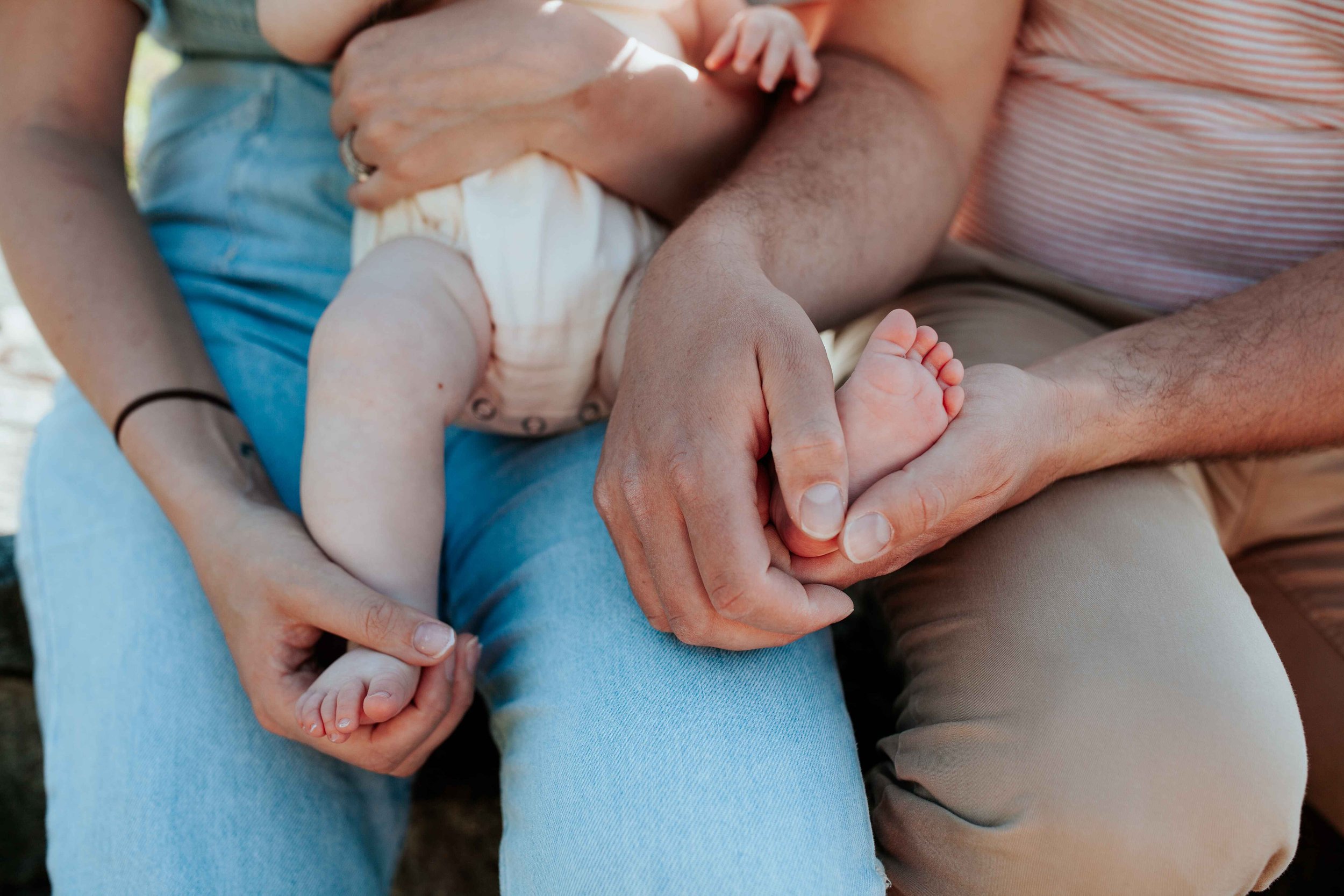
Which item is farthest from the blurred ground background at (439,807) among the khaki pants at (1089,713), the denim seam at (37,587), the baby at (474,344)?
the baby at (474,344)

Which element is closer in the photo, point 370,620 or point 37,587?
point 370,620

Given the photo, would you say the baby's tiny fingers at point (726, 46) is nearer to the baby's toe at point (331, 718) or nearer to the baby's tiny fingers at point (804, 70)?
the baby's tiny fingers at point (804, 70)

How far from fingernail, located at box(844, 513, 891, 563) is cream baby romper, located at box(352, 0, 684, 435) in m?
0.48

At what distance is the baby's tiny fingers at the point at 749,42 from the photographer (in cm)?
119

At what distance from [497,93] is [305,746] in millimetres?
837

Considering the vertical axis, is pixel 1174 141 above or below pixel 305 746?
above

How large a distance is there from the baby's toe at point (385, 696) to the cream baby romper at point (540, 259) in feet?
1.31

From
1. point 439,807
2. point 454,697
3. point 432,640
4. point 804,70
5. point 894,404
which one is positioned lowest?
point 439,807

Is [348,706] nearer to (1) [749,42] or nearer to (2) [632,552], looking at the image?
(2) [632,552]

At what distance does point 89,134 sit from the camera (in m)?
1.23

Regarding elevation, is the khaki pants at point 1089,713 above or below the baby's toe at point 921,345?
below

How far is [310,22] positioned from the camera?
110 cm

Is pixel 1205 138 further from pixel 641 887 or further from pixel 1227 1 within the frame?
pixel 641 887

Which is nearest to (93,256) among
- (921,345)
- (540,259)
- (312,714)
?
(540,259)
